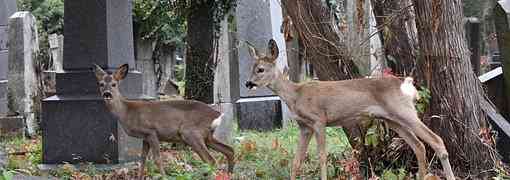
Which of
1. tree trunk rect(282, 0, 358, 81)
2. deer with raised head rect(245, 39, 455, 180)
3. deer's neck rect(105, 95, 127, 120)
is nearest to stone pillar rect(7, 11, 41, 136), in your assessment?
deer's neck rect(105, 95, 127, 120)

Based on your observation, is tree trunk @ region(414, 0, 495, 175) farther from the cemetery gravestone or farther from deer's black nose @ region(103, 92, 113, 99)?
deer's black nose @ region(103, 92, 113, 99)

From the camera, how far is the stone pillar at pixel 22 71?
1497 cm

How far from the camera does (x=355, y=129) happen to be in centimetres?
839

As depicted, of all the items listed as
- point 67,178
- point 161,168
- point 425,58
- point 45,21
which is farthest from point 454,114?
point 45,21

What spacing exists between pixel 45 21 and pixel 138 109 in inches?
961

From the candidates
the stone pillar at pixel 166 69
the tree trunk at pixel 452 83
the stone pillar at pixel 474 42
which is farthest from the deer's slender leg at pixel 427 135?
the stone pillar at pixel 166 69

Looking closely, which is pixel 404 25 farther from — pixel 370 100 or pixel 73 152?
pixel 73 152

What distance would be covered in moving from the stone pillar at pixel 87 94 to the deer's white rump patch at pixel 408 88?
143 inches

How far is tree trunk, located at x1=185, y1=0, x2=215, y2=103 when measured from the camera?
1270 centimetres

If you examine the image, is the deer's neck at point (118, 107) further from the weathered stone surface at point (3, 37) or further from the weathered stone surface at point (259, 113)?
the weathered stone surface at point (3, 37)

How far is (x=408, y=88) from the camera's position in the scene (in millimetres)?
7387

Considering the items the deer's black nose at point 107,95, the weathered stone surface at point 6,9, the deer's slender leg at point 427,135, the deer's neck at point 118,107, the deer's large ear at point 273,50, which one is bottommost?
the deer's slender leg at point 427,135

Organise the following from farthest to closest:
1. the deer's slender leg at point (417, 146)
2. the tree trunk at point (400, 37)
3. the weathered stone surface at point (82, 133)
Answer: the weathered stone surface at point (82, 133) < the tree trunk at point (400, 37) < the deer's slender leg at point (417, 146)

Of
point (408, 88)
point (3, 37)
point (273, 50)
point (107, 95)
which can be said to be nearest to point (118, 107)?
point (107, 95)
